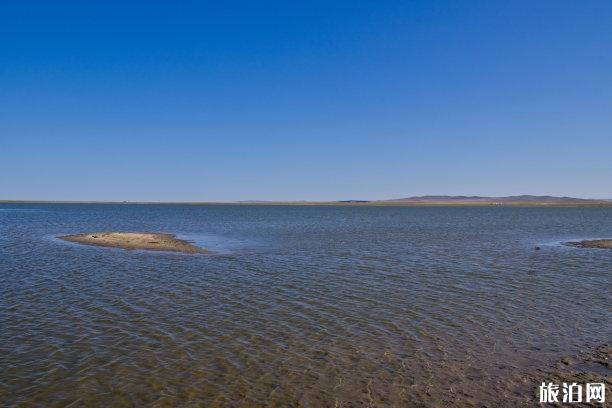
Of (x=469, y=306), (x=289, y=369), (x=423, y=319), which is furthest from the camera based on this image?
(x=469, y=306)

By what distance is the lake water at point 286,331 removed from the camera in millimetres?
9742

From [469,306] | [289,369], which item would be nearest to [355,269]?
[469,306]

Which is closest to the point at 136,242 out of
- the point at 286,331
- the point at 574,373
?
the point at 286,331

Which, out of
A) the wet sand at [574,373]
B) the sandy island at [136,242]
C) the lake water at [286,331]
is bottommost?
the wet sand at [574,373]

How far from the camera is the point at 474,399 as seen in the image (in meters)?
9.30

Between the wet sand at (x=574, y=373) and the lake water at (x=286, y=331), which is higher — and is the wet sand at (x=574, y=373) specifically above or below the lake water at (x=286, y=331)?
below

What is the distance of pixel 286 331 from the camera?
45.5ft

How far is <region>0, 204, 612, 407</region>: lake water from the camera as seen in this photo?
32.0 ft

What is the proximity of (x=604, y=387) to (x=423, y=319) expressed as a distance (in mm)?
6138

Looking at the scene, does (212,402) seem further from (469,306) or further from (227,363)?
(469,306)

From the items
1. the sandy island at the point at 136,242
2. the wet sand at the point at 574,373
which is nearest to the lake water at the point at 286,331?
the wet sand at the point at 574,373

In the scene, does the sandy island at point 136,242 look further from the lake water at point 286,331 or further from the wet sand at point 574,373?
the wet sand at point 574,373

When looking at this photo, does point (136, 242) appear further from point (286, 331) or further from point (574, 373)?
point (574, 373)

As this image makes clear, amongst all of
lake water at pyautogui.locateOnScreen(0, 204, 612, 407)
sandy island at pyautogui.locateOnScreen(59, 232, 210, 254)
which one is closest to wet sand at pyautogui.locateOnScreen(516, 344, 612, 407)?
lake water at pyautogui.locateOnScreen(0, 204, 612, 407)
